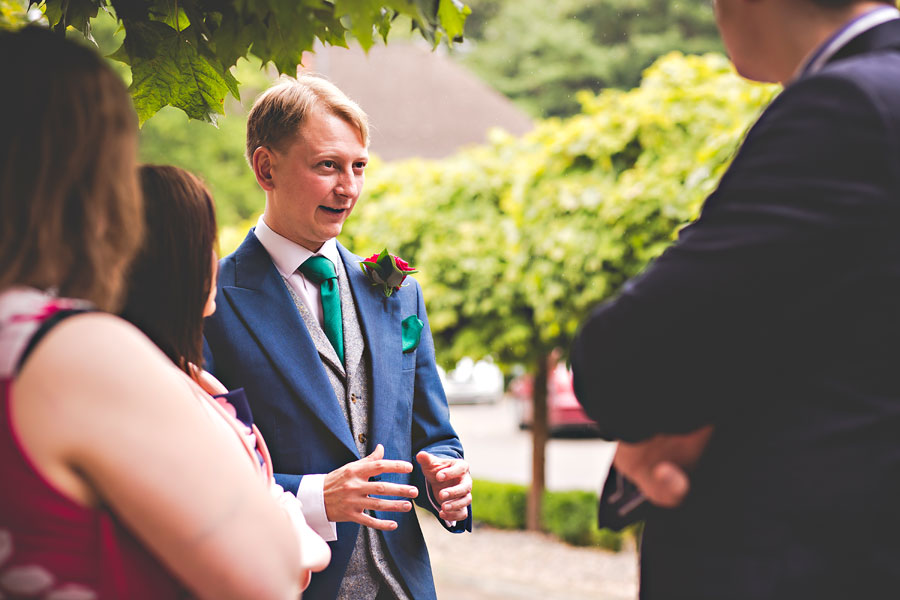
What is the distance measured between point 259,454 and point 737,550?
→ 89 centimetres

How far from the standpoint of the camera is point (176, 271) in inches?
56.1

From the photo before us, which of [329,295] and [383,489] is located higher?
[329,295]

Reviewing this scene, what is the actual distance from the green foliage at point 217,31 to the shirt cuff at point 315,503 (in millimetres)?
996

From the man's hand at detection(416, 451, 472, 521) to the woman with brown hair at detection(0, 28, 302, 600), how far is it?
1.00m

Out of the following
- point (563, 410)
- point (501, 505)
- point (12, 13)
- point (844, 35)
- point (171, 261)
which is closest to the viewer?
point (844, 35)

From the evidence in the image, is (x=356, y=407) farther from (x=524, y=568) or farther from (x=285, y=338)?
(x=524, y=568)

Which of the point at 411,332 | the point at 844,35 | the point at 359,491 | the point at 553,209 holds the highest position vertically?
the point at 844,35

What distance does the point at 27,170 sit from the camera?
112 centimetres

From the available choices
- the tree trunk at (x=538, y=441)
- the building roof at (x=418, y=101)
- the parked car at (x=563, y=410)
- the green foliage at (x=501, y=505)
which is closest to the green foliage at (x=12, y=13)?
the tree trunk at (x=538, y=441)

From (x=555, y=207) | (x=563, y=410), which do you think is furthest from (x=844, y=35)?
(x=563, y=410)

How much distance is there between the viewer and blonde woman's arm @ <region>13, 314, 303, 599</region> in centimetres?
103

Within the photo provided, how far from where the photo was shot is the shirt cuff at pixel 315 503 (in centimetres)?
201

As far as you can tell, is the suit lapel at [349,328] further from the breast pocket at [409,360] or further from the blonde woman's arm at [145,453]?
the blonde woman's arm at [145,453]

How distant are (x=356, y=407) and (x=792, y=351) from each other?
4.33 feet
